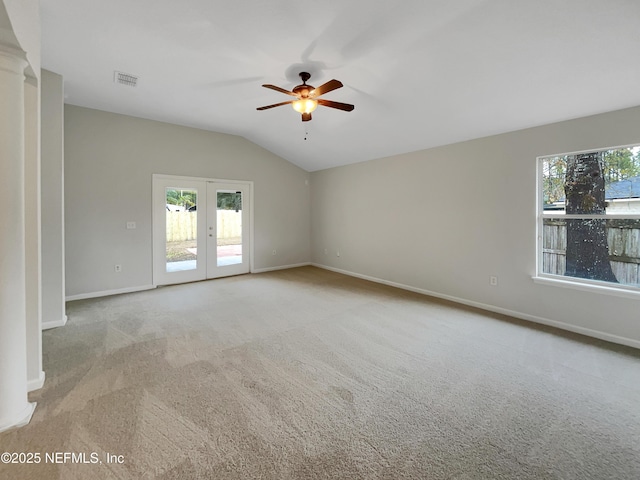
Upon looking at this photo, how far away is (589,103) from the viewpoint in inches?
114

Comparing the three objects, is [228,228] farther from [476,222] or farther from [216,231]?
[476,222]

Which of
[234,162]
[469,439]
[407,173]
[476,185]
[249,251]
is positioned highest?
[234,162]

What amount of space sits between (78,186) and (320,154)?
422 cm

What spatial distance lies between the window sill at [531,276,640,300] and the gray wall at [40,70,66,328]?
19.3 feet

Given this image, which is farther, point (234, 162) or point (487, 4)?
point (234, 162)

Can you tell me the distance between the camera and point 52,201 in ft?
10.7

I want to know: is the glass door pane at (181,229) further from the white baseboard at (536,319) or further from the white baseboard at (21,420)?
the white baseboard at (536,319)

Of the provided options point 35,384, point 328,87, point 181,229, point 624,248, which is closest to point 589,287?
point 624,248

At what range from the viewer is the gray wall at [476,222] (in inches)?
122

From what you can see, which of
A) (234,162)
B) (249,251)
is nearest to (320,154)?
(234,162)

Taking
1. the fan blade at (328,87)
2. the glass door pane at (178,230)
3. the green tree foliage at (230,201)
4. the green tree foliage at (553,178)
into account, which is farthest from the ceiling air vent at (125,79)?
the green tree foliage at (553,178)

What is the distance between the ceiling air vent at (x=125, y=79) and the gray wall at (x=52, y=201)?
1.93 feet

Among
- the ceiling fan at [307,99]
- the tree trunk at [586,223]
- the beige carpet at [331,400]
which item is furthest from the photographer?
the tree trunk at [586,223]

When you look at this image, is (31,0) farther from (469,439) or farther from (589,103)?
(589,103)
